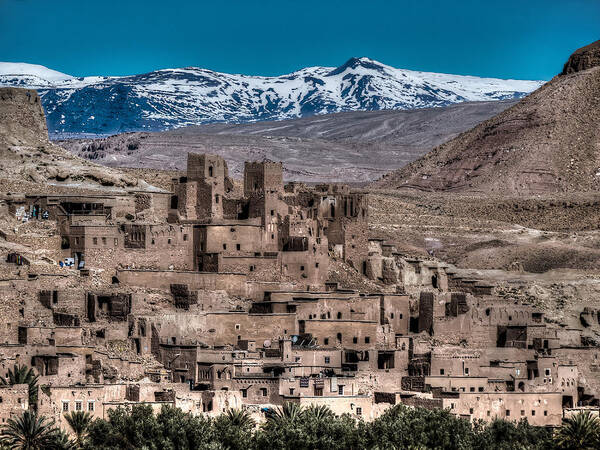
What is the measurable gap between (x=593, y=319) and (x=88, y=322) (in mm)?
29854

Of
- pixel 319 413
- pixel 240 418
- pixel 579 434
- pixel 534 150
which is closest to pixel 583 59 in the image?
pixel 534 150

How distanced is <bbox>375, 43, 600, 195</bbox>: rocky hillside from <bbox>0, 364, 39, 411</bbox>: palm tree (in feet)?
317

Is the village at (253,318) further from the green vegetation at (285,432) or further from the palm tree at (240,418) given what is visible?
the green vegetation at (285,432)

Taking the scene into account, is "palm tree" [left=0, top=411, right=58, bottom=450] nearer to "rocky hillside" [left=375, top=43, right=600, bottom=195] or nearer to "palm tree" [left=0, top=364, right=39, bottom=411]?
"palm tree" [left=0, top=364, right=39, bottom=411]

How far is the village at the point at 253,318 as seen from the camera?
61.6 metres

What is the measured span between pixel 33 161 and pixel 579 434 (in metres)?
36.4

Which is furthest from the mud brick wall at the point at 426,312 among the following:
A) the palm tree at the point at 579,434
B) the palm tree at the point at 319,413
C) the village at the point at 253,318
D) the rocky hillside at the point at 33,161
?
the rocky hillside at the point at 33,161

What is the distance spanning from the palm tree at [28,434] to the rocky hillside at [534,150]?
99729 millimetres

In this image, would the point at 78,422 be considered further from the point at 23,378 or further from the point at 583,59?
the point at 583,59

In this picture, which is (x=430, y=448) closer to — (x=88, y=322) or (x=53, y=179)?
(x=88, y=322)

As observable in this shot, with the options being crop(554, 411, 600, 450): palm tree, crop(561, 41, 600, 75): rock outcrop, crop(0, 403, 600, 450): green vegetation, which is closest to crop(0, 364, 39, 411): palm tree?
crop(0, 403, 600, 450): green vegetation

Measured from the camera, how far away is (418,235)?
11256 cm

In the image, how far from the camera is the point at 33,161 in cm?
8769

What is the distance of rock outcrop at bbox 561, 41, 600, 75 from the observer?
185m
